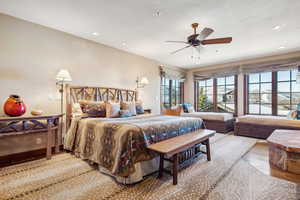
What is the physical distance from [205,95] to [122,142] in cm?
613

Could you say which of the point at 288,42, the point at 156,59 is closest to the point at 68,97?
the point at 156,59

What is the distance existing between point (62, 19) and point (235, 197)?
4.10m

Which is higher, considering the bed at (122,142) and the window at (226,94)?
the window at (226,94)

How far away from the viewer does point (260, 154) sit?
3.17 m

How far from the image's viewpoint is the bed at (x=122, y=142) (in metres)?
2.03

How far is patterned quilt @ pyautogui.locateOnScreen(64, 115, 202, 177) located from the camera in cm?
203

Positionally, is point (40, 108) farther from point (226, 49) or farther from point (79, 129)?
point (226, 49)

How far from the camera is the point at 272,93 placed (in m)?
5.53

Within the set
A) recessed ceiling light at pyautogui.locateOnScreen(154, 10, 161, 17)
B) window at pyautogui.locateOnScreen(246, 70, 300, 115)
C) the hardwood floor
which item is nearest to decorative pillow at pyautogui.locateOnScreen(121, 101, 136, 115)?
recessed ceiling light at pyautogui.locateOnScreen(154, 10, 161, 17)

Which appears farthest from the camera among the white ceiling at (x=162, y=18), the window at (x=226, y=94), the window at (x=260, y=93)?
the window at (x=226, y=94)

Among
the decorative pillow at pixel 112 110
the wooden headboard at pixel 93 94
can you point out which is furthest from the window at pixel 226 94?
the decorative pillow at pixel 112 110

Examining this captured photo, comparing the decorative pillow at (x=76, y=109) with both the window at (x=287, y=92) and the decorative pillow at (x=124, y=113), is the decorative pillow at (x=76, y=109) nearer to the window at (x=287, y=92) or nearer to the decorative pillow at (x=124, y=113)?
Result: the decorative pillow at (x=124, y=113)

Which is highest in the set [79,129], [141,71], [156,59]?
[156,59]

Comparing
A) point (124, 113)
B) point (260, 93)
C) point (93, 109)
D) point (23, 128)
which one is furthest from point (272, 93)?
point (23, 128)
